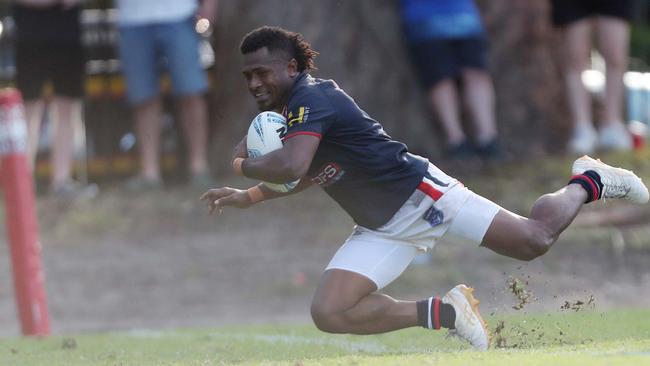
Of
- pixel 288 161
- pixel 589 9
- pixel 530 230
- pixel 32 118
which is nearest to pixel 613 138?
pixel 589 9

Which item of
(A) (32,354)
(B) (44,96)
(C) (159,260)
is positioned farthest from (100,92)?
(A) (32,354)

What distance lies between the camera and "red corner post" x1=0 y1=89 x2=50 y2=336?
402 inches

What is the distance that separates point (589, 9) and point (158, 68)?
4.13 m

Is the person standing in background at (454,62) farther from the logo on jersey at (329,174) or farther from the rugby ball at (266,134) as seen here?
Result: the rugby ball at (266,134)

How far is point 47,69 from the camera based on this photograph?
540 inches

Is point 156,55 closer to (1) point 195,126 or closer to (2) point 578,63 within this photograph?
(1) point 195,126

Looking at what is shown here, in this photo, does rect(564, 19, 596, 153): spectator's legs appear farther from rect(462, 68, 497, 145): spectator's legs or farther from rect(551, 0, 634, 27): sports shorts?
rect(462, 68, 497, 145): spectator's legs

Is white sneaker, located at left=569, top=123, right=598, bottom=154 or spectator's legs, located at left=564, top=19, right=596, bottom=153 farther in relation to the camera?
white sneaker, located at left=569, top=123, right=598, bottom=154

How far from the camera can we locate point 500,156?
1386 centimetres

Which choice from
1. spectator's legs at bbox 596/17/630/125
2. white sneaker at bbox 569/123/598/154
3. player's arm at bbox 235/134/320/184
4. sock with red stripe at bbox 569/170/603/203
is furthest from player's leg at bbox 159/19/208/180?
player's arm at bbox 235/134/320/184

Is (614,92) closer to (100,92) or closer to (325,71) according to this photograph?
(325,71)

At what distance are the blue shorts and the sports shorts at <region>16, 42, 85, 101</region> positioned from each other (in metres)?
0.55

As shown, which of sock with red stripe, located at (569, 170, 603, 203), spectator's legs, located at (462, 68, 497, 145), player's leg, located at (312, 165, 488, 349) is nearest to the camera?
player's leg, located at (312, 165, 488, 349)

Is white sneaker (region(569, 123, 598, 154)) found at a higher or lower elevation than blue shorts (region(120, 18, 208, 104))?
lower
